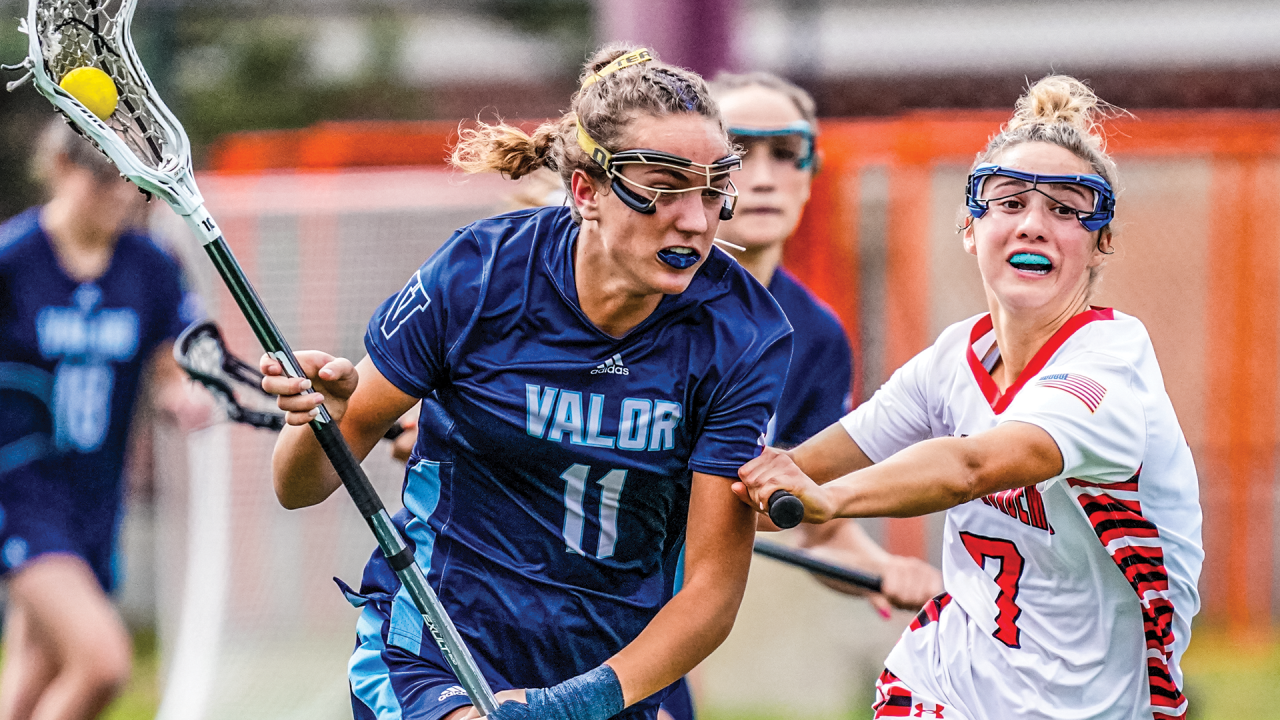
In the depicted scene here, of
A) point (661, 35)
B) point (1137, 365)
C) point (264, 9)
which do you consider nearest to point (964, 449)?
point (1137, 365)

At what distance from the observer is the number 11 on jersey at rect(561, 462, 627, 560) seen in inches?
105

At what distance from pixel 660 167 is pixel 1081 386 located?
845 mm

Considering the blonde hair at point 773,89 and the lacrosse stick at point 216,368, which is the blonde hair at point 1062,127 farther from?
the lacrosse stick at point 216,368

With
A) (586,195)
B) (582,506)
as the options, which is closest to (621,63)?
(586,195)

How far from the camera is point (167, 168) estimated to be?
2580mm

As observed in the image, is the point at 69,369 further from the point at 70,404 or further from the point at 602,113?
the point at 602,113

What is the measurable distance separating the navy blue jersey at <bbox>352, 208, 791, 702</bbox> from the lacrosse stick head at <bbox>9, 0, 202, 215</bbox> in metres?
0.46

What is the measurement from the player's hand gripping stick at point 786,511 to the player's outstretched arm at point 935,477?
0.16 ft

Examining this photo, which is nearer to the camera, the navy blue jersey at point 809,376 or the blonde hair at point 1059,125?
the blonde hair at point 1059,125

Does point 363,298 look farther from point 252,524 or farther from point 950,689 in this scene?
point 950,689

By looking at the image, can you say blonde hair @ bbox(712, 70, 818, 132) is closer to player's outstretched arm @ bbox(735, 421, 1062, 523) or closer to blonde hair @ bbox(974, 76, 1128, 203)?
blonde hair @ bbox(974, 76, 1128, 203)

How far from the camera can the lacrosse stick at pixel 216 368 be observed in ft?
10.9

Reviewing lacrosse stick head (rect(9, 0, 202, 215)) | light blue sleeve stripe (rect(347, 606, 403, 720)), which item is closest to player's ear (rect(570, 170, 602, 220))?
lacrosse stick head (rect(9, 0, 202, 215))

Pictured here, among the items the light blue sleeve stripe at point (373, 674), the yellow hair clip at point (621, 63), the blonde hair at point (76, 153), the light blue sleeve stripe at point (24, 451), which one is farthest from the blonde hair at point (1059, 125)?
the light blue sleeve stripe at point (24, 451)
